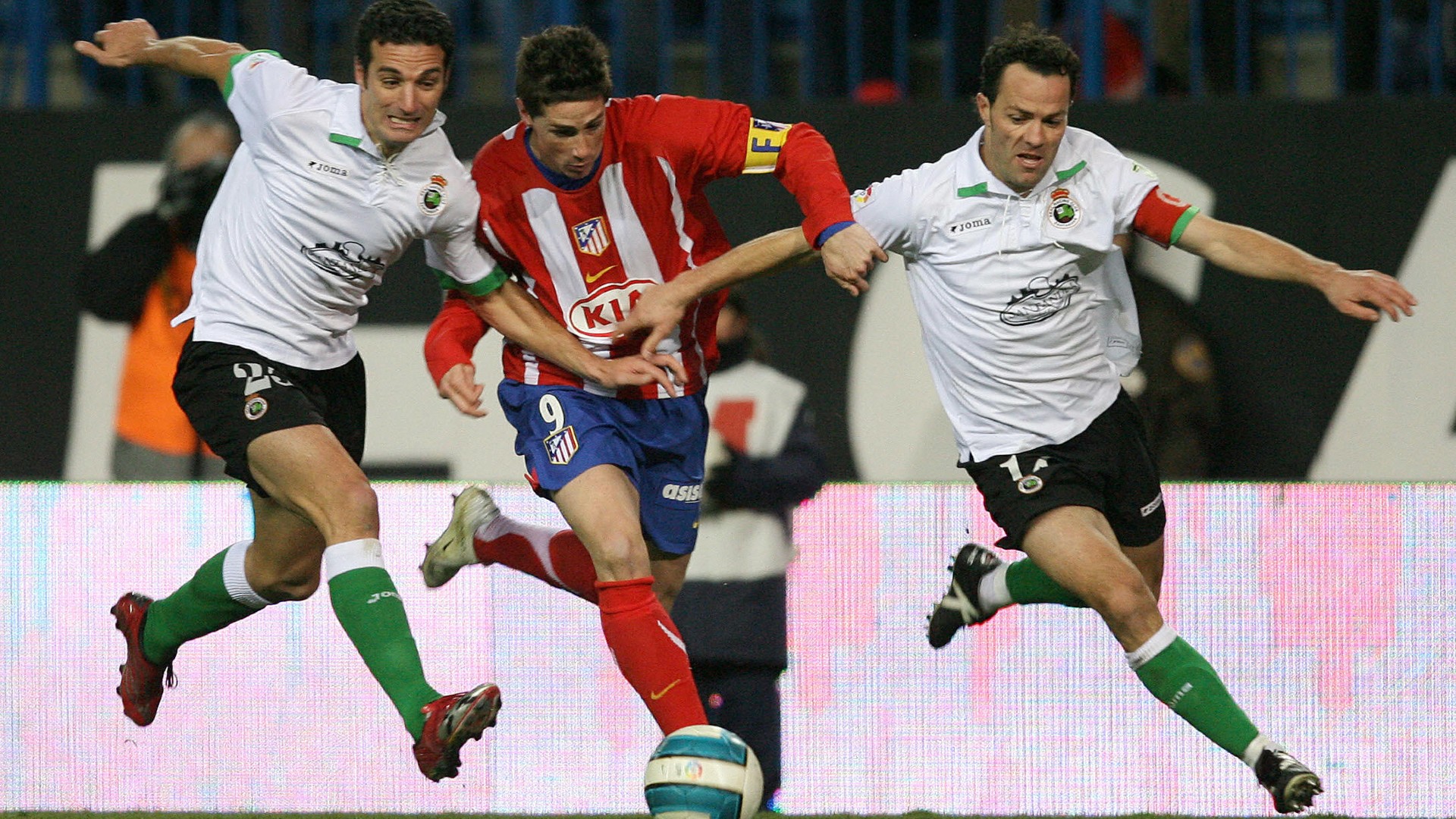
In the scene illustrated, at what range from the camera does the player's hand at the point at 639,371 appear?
4.43 meters

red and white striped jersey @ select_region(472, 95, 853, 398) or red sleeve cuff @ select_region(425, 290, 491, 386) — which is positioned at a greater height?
red and white striped jersey @ select_region(472, 95, 853, 398)

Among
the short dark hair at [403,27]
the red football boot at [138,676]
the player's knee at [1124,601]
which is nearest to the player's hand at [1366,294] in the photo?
the player's knee at [1124,601]

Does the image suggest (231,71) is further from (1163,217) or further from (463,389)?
(1163,217)

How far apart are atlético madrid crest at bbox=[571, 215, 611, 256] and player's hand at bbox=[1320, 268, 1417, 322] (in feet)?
5.86

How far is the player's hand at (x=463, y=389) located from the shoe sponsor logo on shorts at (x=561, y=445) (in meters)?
0.23

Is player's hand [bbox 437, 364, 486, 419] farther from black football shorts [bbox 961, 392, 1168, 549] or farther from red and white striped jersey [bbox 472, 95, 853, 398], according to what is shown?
black football shorts [bbox 961, 392, 1168, 549]

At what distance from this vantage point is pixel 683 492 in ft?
15.7

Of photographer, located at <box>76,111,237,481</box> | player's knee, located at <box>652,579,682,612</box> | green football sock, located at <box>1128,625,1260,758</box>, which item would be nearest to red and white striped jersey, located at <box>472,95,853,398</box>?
player's knee, located at <box>652,579,682,612</box>

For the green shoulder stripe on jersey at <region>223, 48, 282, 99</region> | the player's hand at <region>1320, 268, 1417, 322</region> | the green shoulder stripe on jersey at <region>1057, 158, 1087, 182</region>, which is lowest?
the player's hand at <region>1320, 268, 1417, 322</region>

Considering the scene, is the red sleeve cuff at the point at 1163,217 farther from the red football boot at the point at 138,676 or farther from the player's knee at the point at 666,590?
the red football boot at the point at 138,676

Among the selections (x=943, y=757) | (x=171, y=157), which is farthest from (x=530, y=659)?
(x=171, y=157)

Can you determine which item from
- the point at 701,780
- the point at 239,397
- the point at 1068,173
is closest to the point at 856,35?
the point at 1068,173

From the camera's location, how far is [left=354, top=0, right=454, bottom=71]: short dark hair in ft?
13.9

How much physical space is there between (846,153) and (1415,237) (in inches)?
87.9
